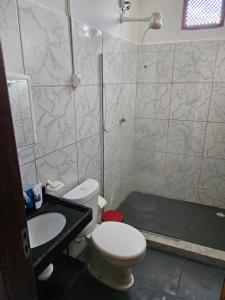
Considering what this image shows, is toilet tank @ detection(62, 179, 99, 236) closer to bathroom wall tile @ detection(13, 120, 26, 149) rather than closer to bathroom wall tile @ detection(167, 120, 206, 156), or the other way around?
bathroom wall tile @ detection(13, 120, 26, 149)

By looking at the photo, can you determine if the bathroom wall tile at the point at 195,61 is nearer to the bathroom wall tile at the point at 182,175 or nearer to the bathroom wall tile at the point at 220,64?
the bathroom wall tile at the point at 220,64

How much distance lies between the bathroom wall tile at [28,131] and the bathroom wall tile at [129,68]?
1335mm

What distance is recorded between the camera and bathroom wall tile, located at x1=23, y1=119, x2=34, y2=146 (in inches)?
46.1

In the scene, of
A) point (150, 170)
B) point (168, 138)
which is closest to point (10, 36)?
point (168, 138)

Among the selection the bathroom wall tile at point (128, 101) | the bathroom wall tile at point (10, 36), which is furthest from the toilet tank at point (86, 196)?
the bathroom wall tile at point (128, 101)

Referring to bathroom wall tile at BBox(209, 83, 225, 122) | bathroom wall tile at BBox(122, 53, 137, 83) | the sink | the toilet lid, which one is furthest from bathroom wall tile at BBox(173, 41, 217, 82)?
the sink

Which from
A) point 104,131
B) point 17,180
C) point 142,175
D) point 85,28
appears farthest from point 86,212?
point 142,175

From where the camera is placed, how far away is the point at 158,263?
1.86 m

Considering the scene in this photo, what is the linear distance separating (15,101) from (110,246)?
1.08m

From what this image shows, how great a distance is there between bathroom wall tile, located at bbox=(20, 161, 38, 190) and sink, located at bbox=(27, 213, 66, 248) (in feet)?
0.66

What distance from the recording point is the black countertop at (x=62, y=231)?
0.94 metres

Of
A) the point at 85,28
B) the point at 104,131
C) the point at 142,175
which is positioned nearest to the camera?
the point at 85,28

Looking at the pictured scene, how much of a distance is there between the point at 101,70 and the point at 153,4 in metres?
1.19

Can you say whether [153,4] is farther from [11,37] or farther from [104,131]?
[11,37]
